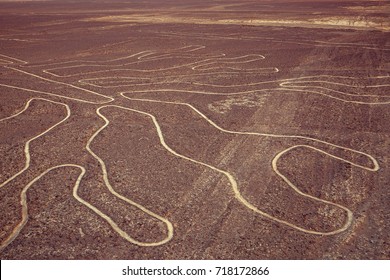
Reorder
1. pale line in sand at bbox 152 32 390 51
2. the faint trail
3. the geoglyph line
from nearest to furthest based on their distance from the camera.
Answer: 1. the faint trail
2. the geoglyph line
3. pale line in sand at bbox 152 32 390 51

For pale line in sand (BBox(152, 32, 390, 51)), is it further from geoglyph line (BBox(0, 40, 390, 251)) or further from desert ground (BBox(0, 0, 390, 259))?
geoglyph line (BBox(0, 40, 390, 251))

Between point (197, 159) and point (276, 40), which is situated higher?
point (276, 40)

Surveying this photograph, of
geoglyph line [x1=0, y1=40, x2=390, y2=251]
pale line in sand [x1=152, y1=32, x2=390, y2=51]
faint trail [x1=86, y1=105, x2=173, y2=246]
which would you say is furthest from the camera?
pale line in sand [x1=152, y1=32, x2=390, y2=51]

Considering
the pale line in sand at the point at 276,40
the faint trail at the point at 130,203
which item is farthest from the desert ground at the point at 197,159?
the pale line in sand at the point at 276,40

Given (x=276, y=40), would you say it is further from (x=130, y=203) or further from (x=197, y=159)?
(x=130, y=203)

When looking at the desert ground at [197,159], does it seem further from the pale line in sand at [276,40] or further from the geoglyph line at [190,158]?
the pale line in sand at [276,40]

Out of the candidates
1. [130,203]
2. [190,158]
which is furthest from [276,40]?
[130,203]

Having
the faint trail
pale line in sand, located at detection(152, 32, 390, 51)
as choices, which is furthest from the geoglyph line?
pale line in sand, located at detection(152, 32, 390, 51)

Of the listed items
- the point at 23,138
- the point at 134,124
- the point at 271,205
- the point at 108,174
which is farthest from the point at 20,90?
the point at 271,205
